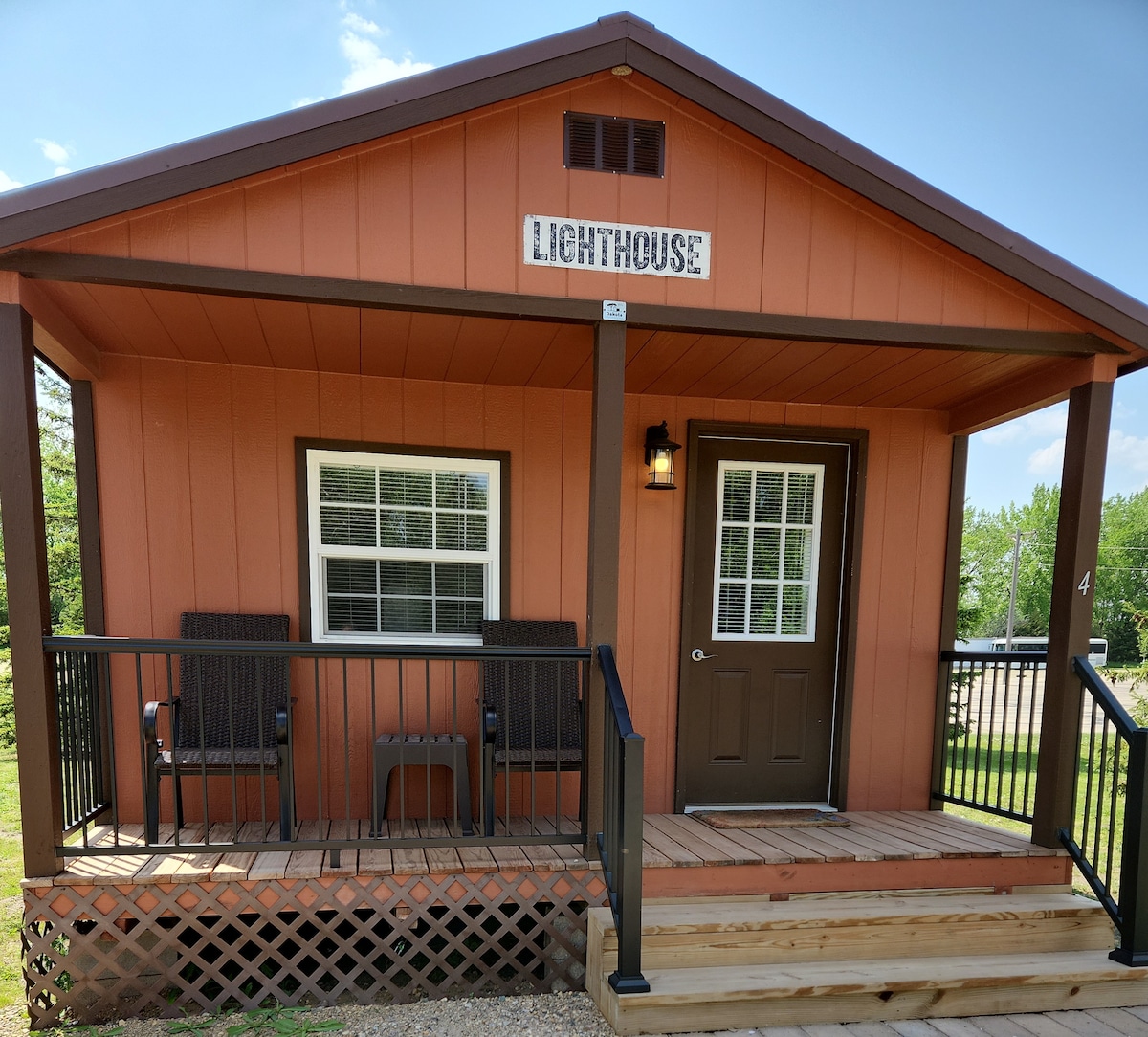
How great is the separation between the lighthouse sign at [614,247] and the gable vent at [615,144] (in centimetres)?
24

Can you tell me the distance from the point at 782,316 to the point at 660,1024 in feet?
9.13

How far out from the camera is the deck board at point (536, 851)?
9.20 ft

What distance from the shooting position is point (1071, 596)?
3.18 meters

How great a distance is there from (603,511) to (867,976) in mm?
2093

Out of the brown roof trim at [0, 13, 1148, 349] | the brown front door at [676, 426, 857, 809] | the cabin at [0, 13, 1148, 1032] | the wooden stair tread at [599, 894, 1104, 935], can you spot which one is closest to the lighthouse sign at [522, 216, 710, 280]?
the cabin at [0, 13, 1148, 1032]

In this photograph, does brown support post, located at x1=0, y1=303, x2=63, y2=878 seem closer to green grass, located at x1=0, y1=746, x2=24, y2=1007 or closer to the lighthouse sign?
green grass, located at x1=0, y1=746, x2=24, y2=1007

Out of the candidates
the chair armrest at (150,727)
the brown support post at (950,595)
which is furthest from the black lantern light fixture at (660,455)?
the chair armrest at (150,727)

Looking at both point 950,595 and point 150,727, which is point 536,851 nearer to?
point 150,727

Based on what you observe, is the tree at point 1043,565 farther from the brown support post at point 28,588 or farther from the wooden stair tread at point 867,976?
the brown support post at point 28,588

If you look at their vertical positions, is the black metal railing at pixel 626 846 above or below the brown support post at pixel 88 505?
below

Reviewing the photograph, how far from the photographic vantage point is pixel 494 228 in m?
2.76

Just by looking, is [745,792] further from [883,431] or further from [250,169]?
[250,169]

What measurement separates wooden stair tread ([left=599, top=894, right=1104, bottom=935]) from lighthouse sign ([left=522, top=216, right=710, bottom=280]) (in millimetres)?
2661

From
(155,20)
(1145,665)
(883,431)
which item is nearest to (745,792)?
(883,431)
